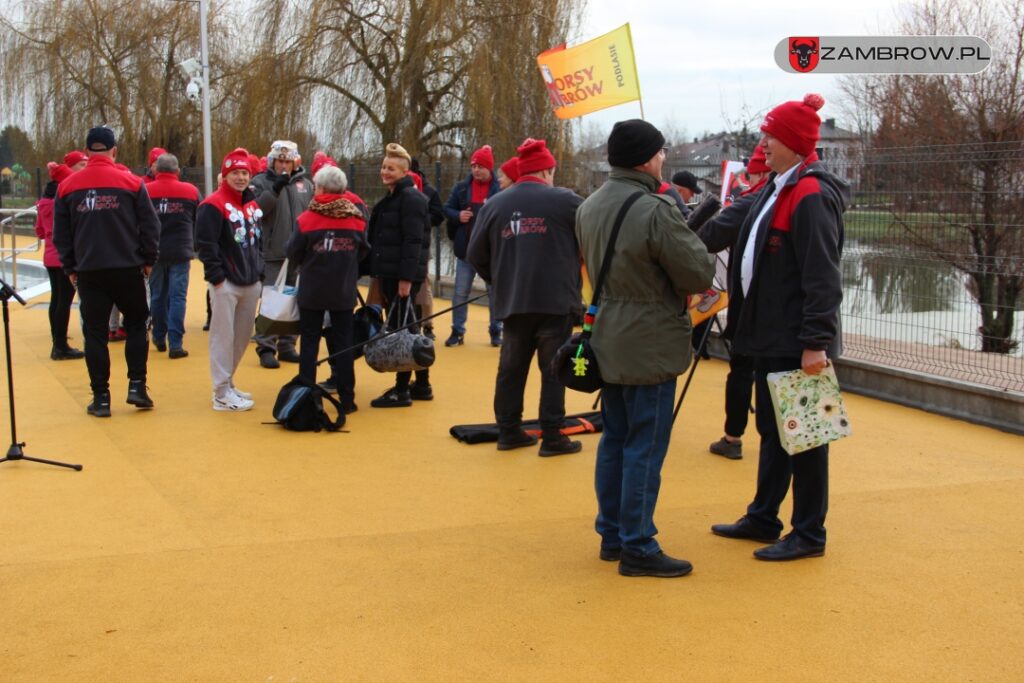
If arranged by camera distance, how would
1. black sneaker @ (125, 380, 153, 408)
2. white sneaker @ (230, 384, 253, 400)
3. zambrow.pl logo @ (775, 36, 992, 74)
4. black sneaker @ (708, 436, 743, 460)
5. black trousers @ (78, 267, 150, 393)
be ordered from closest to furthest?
zambrow.pl logo @ (775, 36, 992, 74)
black sneaker @ (708, 436, 743, 460)
black trousers @ (78, 267, 150, 393)
black sneaker @ (125, 380, 153, 408)
white sneaker @ (230, 384, 253, 400)

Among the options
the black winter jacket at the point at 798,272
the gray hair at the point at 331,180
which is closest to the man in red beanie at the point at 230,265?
the gray hair at the point at 331,180

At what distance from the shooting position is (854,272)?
9.34m

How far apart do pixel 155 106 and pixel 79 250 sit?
81.7 ft

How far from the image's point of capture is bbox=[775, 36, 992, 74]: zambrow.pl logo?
660cm

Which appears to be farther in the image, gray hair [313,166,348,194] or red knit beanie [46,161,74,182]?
red knit beanie [46,161,74,182]

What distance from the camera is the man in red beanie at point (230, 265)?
316 inches

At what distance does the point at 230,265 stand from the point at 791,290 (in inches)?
178

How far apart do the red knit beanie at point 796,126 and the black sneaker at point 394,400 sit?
437 centimetres

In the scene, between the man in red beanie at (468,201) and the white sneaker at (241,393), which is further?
the man in red beanie at (468,201)

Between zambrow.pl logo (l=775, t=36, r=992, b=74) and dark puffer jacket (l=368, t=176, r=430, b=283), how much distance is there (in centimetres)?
295

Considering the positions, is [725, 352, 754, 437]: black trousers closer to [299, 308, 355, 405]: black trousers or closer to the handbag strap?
the handbag strap

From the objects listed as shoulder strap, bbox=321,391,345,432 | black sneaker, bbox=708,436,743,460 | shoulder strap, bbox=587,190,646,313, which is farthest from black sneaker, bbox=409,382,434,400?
shoulder strap, bbox=587,190,646,313

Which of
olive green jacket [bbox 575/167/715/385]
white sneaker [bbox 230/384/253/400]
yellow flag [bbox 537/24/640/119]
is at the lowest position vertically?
white sneaker [bbox 230/384/253/400]

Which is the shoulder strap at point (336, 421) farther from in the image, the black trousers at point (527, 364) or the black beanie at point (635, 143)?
the black beanie at point (635, 143)
